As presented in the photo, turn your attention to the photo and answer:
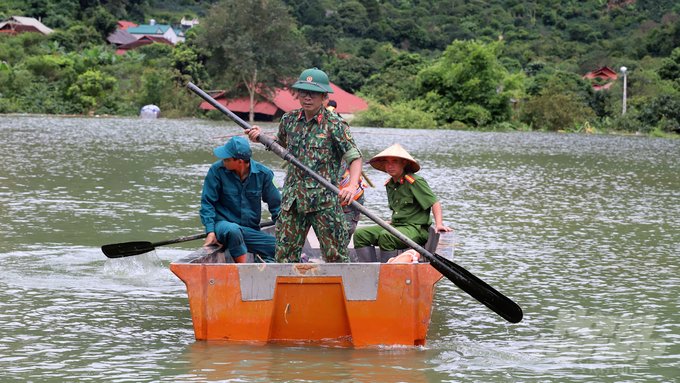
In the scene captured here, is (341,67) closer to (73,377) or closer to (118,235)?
(118,235)

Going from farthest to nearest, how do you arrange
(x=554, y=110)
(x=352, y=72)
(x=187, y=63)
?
(x=352, y=72) → (x=187, y=63) → (x=554, y=110)

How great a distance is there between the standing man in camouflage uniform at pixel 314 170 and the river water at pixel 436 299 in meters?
0.66

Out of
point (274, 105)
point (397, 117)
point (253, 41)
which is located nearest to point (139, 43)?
point (253, 41)

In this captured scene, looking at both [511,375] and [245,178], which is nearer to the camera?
[511,375]

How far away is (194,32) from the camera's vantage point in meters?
52.4

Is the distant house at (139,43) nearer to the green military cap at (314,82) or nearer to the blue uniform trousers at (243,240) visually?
the blue uniform trousers at (243,240)

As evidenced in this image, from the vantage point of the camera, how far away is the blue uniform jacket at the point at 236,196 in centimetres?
528

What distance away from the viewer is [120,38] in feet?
274

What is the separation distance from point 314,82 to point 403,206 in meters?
1.48

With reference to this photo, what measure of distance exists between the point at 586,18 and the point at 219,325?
108 meters

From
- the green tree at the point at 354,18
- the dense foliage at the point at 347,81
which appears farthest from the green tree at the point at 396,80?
the green tree at the point at 354,18

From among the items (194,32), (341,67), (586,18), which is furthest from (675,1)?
(194,32)

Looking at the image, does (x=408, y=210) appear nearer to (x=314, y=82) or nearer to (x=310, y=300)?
(x=310, y=300)

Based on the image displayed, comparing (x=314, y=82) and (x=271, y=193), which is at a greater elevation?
(x=314, y=82)
